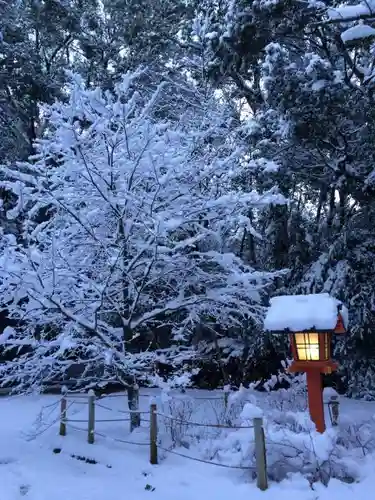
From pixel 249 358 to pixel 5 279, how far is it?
7.49 m

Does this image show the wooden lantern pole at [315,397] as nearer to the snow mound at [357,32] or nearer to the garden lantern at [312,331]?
the garden lantern at [312,331]

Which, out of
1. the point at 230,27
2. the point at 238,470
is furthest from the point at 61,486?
the point at 230,27

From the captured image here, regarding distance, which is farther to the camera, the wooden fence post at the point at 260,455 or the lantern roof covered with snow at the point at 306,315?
the lantern roof covered with snow at the point at 306,315

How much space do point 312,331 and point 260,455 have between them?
62.0 inches

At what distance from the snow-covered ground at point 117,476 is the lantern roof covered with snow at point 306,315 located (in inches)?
62.0

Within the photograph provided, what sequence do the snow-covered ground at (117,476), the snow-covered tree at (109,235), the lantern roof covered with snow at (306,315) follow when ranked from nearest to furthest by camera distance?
the snow-covered ground at (117,476) → the lantern roof covered with snow at (306,315) → the snow-covered tree at (109,235)

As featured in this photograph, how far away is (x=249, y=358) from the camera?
39.2 ft

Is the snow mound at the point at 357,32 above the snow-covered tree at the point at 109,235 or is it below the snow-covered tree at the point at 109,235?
above

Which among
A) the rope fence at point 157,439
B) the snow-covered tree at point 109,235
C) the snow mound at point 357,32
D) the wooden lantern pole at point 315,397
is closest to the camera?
the snow mound at point 357,32

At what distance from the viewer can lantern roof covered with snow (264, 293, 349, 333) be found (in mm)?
5605

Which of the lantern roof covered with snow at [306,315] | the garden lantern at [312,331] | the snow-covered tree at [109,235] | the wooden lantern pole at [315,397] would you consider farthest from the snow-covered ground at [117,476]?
the lantern roof covered with snow at [306,315]

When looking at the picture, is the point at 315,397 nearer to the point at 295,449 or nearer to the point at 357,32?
the point at 295,449

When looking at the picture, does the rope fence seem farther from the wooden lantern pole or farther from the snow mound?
the snow mound

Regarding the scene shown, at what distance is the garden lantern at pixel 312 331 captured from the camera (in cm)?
564
